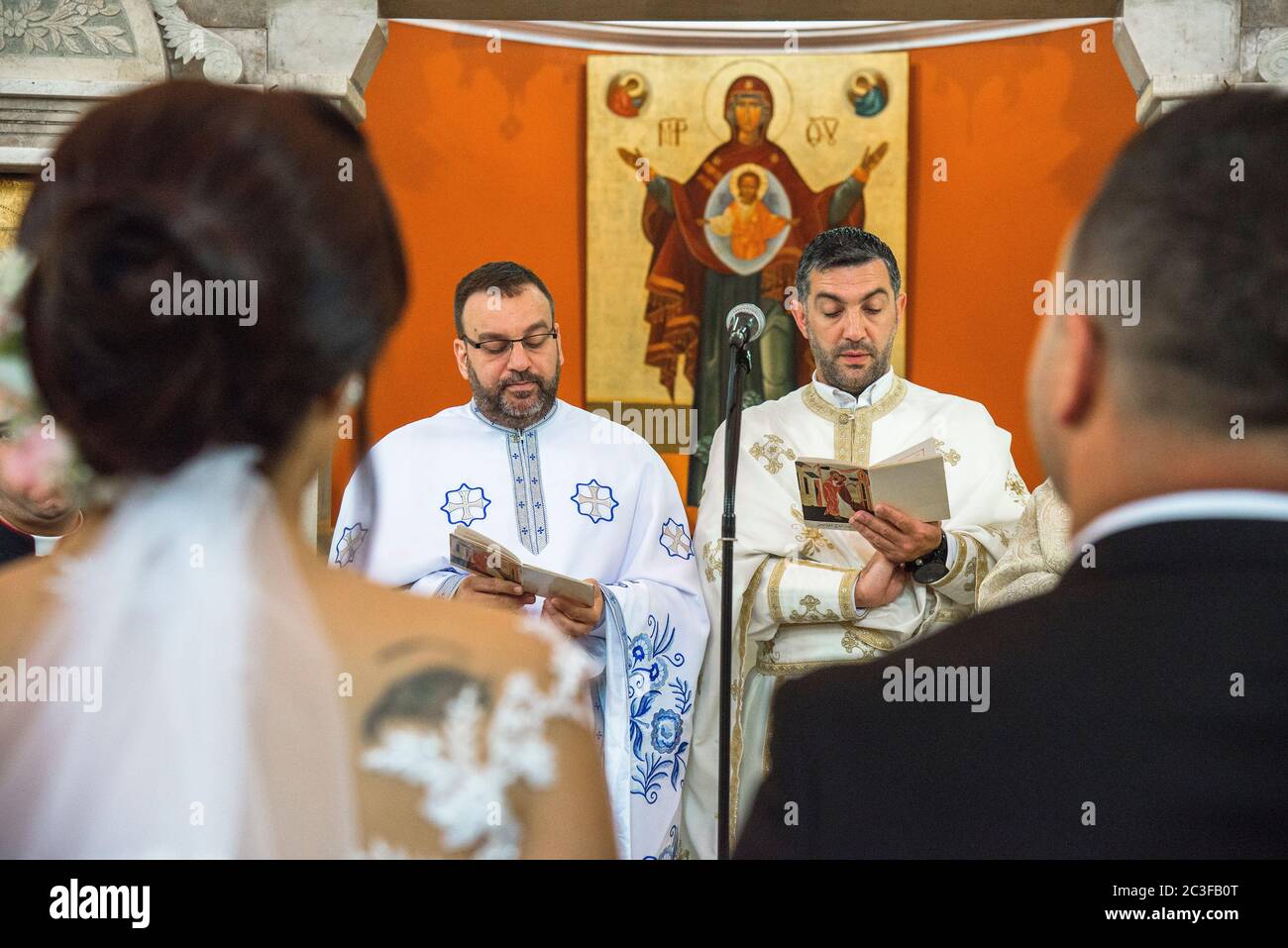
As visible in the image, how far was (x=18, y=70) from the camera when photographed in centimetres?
462

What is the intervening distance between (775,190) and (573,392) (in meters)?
1.37

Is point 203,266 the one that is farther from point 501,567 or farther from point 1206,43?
point 1206,43

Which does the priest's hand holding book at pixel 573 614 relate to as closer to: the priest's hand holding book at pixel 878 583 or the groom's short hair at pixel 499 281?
the priest's hand holding book at pixel 878 583

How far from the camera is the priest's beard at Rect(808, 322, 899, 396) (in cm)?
443

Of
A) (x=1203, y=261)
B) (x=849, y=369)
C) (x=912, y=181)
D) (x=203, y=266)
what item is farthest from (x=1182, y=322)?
(x=912, y=181)

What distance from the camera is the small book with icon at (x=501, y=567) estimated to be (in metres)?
3.35

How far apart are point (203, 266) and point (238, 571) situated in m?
0.31

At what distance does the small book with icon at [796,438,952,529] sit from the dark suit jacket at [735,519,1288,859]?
2428mm

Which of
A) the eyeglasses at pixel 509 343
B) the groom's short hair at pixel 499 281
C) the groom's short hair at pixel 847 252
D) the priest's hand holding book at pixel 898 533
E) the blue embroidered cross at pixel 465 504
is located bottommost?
the priest's hand holding book at pixel 898 533

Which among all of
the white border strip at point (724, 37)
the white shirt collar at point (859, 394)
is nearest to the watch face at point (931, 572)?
the white shirt collar at point (859, 394)

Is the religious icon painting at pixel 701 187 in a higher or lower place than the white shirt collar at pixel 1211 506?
higher

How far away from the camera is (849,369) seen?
4.45 m

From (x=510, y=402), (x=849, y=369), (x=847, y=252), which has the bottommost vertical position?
(x=510, y=402)

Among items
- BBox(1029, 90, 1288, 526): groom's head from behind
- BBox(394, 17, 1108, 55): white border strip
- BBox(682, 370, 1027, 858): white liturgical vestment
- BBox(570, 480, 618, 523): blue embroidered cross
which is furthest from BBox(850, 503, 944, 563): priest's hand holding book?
BBox(394, 17, 1108, 55): white border strip
